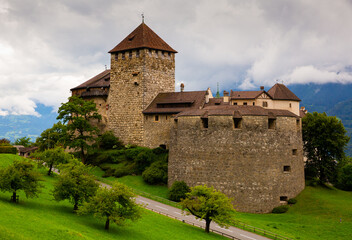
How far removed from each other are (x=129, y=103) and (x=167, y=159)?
13388 millimetres

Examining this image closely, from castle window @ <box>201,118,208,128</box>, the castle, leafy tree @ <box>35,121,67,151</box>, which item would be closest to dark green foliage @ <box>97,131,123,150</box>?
the castle

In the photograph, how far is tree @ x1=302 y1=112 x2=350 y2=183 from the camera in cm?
5688

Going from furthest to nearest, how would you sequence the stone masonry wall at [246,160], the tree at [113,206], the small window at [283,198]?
1. the small window at [283,198]
2. the stone masonry wall at [246,160]
3. the tree at [113,206]

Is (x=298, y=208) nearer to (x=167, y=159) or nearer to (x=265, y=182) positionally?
(x=265, y=182)

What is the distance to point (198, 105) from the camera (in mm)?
60062

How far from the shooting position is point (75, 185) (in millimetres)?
33562

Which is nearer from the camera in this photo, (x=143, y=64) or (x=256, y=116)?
(x=256, y=116)

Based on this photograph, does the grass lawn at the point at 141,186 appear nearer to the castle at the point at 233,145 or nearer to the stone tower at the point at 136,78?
the castle at the point at 233,145

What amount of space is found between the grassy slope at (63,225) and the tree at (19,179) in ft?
3.91

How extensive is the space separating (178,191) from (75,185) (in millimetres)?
18475

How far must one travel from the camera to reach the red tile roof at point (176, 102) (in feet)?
198

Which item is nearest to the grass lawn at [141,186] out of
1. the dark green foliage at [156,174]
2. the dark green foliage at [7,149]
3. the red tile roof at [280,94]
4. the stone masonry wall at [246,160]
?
the dark green foliage at [156,174]

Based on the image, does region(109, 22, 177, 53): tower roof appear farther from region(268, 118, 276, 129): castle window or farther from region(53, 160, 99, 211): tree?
region(53, 160, 99, 211): tree

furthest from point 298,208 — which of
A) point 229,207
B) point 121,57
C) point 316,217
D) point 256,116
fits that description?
point 121,57
